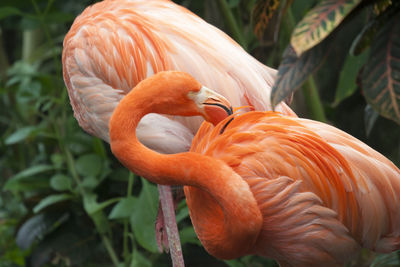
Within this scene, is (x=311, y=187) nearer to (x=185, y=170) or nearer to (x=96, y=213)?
(x=185, y=170)

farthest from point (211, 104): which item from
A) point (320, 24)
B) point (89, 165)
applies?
point (89, 165)

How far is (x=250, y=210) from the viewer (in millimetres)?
1238

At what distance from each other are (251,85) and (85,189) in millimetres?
1245

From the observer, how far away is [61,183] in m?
2.52

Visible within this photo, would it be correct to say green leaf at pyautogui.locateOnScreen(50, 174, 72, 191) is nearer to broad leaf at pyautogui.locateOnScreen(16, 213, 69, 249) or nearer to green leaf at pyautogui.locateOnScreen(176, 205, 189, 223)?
broad leaf at pyautogui.locateOnScreen(16, 213, 69, 249)

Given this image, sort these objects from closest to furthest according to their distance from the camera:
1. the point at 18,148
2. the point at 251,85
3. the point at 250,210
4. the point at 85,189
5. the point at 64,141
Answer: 1. the point at 250,210
2. the point at 251,85
3. the point at 85,189
4. the point at 64,141
5. the point at 18,148

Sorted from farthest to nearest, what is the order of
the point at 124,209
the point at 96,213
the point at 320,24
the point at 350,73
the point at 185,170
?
the point at 96,213, the point at 124,209, the point at 350,73, the point at 185,170, the point at 320,24

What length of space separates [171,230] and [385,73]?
0.92 meters

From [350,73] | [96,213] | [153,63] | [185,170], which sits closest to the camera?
[185,170]

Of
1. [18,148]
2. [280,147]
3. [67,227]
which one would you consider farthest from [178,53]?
[18,148]

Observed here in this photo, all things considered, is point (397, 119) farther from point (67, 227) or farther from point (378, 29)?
point (67, 227)

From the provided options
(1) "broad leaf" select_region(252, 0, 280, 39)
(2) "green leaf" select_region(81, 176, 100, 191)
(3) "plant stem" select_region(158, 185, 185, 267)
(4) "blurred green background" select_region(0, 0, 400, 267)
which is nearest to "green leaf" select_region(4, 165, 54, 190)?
(4) "blurred green background" select_region(0, 0, 400, 267)

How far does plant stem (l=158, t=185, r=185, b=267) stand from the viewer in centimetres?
163

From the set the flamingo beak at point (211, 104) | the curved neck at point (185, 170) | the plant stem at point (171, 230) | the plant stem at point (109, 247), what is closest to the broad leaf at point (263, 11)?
the flamingo beak at point (211, 104)
